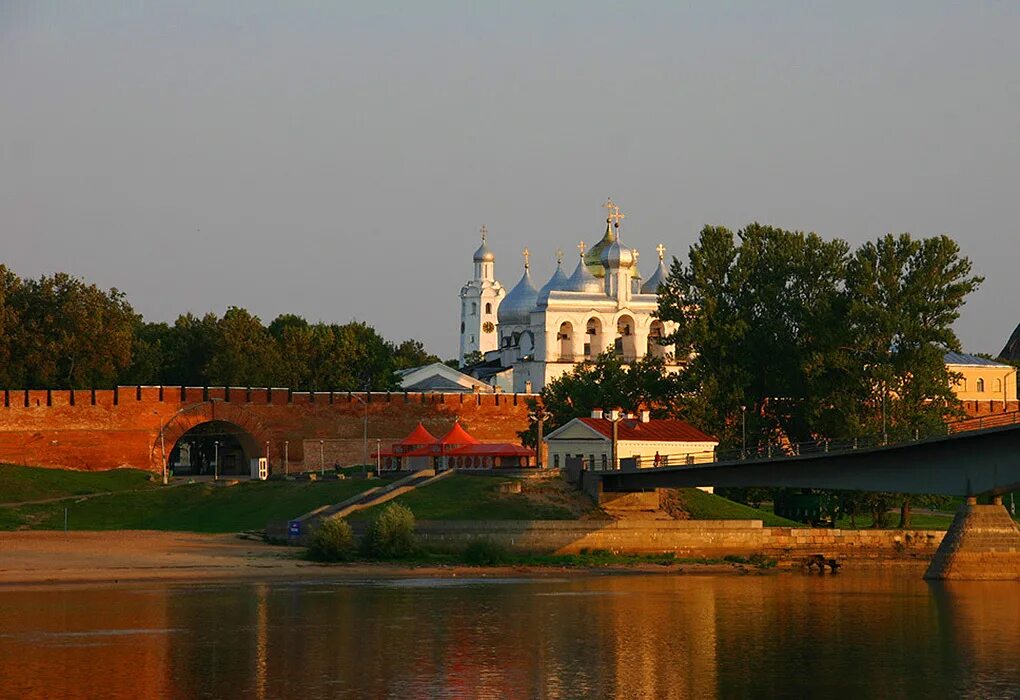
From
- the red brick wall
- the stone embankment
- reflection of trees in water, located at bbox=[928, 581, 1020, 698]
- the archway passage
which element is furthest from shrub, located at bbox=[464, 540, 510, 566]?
the archway passage

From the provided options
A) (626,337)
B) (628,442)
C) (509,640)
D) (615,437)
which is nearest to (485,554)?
(615,437)

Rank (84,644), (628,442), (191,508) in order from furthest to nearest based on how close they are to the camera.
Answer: (191,508)
(628,442)
(84,644)

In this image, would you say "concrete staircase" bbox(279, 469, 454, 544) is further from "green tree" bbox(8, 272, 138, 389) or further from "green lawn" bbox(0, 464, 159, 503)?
"green tree" bbox(8, 272, 138, 389)

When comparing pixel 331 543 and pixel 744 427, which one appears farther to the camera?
pixel 744 427

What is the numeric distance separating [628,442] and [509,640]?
109 feet

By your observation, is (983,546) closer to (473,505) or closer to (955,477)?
(955,477)

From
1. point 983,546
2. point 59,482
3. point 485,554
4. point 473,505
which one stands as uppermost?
point 59,482

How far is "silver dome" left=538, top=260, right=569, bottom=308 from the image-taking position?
129 metres

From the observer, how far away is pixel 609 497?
73875 mm

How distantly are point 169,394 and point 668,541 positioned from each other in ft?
132

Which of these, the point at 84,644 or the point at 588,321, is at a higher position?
the point at 588,321

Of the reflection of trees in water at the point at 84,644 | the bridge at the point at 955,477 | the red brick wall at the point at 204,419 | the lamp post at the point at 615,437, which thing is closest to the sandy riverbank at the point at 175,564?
the reflection of trees in water at the point at 84,644

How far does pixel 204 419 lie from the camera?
4067 inches

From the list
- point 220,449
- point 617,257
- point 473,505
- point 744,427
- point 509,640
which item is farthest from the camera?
point 617,257
